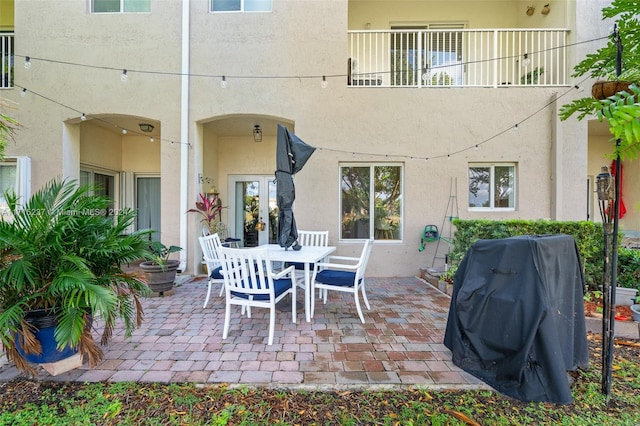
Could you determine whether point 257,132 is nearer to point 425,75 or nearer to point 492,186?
point 425,75

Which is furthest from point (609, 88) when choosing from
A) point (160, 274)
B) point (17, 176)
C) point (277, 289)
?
point (17, 176)

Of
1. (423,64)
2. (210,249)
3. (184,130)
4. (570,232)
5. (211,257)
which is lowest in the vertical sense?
(211,257)

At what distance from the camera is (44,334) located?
7.67 ft

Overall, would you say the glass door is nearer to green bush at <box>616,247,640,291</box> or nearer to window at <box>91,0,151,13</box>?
window at <box>91,0,151,13</box>

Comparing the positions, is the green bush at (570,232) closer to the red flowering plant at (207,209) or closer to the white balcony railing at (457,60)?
the white balcony railing at (457,60)

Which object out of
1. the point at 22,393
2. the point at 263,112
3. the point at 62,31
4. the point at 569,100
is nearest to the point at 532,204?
the point at 569,100

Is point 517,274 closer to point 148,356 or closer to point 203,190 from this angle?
point 148,356

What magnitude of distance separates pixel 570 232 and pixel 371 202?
308 cm

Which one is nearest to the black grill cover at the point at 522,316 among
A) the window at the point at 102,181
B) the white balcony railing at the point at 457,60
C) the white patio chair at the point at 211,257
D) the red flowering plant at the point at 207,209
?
the white patio chair at the point at 211,257

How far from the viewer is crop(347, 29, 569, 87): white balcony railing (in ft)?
19.4

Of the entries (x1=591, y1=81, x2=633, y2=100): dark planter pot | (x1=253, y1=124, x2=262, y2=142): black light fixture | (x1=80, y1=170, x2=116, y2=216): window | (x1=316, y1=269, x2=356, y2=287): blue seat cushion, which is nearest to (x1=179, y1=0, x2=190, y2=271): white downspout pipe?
(x1=253, y1=124, x2=262, y2=142): black light fixture

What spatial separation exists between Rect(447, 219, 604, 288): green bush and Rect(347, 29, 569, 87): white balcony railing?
2932 millimetres

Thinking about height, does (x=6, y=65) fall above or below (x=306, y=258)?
above

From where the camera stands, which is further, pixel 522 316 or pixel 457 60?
pixel 457 60
